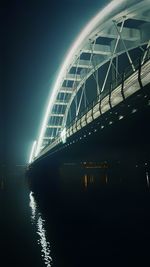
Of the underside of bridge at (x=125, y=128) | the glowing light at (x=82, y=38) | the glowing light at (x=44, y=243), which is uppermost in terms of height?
the glowing light at (x=82, y=38)

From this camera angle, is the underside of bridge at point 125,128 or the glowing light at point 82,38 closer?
the underside of bridge at point 125,128

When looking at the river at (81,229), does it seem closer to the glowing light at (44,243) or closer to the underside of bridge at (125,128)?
the glowing light at (44,243)

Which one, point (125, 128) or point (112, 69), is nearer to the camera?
point (125, 128)

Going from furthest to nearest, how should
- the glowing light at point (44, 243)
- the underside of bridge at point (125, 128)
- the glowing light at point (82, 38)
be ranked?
1. the glowing light at point (82, 38)
2. the glowing light at point (44, 243)
3. the underside of bridge at point (125, 128)

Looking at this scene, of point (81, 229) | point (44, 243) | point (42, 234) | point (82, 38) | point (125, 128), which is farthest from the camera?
point (82, 38)

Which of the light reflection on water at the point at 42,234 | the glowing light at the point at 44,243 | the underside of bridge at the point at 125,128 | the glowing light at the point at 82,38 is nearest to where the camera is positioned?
the underside of bridge at the point at 125,128

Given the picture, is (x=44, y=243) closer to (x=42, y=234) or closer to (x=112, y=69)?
(x=42, y=234)

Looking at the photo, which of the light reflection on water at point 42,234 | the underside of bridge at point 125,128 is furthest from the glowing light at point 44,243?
the underside of bridge at point 125,128

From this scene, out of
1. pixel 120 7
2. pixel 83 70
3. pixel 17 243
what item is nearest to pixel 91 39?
pixel 120 7

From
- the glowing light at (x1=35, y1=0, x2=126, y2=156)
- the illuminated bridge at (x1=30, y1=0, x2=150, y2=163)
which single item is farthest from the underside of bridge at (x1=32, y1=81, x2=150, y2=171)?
the glowing light at (x1=35, y1=0, x2=126, y2=156)

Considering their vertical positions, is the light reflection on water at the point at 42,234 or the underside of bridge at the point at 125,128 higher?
the underside of bridge at the point at 125,128

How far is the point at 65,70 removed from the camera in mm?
43562

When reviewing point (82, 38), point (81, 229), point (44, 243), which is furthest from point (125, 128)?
point (82, 38)

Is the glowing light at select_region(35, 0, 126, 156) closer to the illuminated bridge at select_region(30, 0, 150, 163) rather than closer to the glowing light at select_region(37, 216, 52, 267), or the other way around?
the illuminated bridge at select_region(30, 0, 150, 163)
